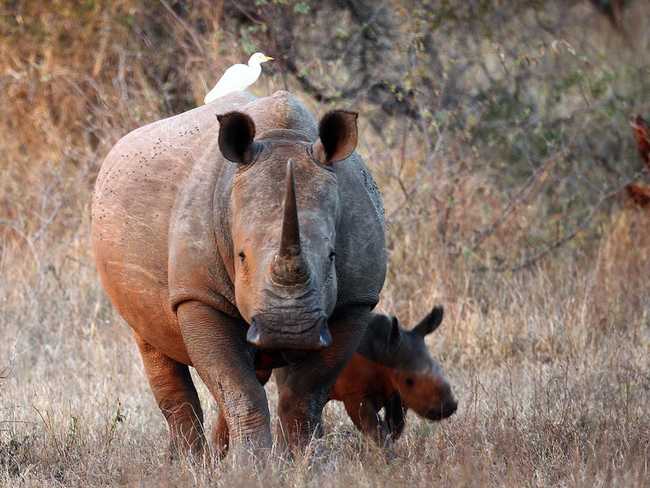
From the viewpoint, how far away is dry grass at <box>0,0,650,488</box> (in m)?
5.10

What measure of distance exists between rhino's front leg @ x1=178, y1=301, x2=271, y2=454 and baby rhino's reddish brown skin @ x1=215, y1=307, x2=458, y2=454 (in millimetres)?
1239

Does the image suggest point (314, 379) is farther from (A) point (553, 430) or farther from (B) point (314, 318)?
(A) point (553, 430)

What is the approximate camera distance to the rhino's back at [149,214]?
533 centimetres

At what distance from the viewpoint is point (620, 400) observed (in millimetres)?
6141

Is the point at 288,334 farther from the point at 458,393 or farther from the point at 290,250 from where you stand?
the point at 458,393

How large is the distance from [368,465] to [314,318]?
100 cm

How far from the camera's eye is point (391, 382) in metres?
6.37

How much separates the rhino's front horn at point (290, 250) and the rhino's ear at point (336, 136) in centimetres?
38

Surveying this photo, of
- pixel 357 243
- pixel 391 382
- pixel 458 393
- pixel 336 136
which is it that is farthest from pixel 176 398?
pixel 458 393

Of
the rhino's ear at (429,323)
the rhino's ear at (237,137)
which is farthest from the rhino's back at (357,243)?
the rhino's ear at (429,323)

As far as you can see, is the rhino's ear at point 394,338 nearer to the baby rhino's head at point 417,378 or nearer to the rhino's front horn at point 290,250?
the baby rhino's head at point 417,378

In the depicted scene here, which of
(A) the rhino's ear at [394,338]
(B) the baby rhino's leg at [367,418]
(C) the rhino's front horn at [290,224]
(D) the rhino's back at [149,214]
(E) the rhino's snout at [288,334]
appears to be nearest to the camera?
(C) the rhino's front horn at [290,224]

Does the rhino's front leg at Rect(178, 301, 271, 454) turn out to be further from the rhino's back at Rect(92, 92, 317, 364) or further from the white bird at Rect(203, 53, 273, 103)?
the white bird at Rect(203, 53, 273, 103)

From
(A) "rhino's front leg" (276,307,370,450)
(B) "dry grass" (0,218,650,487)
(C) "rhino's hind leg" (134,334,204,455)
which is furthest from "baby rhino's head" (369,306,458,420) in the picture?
(A) "rhino's front leg" (276,307,370,450)
